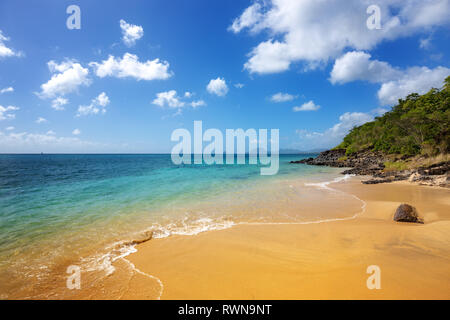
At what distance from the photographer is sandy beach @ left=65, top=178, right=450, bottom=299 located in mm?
3619

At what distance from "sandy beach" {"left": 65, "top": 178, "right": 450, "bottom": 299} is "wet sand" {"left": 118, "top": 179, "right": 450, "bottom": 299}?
19 mm

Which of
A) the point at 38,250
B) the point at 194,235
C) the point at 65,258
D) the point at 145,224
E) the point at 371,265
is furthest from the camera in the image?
the point at 145,224

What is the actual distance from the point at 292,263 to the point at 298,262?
0.17 meters

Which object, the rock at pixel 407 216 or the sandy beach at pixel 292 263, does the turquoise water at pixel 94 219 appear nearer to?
the sandy beach at pixel 292 263

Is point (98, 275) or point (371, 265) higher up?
point (371, 265)

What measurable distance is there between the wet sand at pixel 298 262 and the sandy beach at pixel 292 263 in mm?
19

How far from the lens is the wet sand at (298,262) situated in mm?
3611
